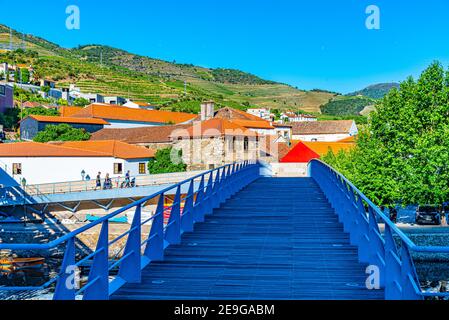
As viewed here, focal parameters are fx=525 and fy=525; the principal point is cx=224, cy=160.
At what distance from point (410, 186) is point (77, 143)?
130ft

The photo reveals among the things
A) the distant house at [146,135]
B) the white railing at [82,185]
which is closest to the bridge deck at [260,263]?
the white railing at [82,185]

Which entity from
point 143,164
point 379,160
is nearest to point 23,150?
point 143,164

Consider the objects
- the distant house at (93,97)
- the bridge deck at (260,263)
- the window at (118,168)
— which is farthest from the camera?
the distant house at (93,97)

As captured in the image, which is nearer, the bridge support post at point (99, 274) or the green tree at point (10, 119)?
the bridge support post at point (99, 274)

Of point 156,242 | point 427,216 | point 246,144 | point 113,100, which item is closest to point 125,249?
point 156,242

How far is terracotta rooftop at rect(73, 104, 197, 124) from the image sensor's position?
84250 millimetres

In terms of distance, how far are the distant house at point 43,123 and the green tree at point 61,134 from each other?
1811 millimetres

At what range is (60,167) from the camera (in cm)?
5253

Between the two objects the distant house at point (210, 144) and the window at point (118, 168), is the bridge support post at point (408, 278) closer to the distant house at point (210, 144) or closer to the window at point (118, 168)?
the window at point (118, 168)

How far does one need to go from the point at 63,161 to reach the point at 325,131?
66407 millimetres

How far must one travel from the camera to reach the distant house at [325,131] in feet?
346

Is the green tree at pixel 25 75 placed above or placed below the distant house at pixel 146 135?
above

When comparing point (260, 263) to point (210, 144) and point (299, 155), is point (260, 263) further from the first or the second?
point (299, 155)

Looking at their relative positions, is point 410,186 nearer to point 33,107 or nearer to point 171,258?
point 171,258
